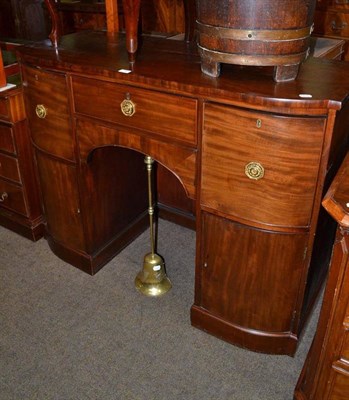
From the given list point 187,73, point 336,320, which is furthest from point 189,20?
point 336,320

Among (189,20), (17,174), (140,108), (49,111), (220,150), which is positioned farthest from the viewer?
(17,174)

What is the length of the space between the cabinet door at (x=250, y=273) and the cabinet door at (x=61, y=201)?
26.0 inches

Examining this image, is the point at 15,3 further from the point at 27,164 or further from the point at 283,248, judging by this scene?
the point at 283,248

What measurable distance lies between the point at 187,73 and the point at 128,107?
238 millimetres

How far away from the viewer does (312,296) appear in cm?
188

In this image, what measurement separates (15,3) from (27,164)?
2123 millimetres

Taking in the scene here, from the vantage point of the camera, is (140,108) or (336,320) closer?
(336,320)

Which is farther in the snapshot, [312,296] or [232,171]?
[312,296]

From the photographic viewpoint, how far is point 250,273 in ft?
5.35

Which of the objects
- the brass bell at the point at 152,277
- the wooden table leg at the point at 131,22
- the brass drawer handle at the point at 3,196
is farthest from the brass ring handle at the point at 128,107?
the brass drawer handle at the point at 3,196

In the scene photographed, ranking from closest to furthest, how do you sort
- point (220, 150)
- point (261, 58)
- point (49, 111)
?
point (261, 58)
point (220, 150)
point (49, 111)

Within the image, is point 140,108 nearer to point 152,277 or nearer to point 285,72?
point 285,72

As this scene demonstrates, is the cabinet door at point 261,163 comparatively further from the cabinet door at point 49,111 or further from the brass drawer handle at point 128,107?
the cabinet door at point 49,111

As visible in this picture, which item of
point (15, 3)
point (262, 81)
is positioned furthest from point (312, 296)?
point (15, 3)
